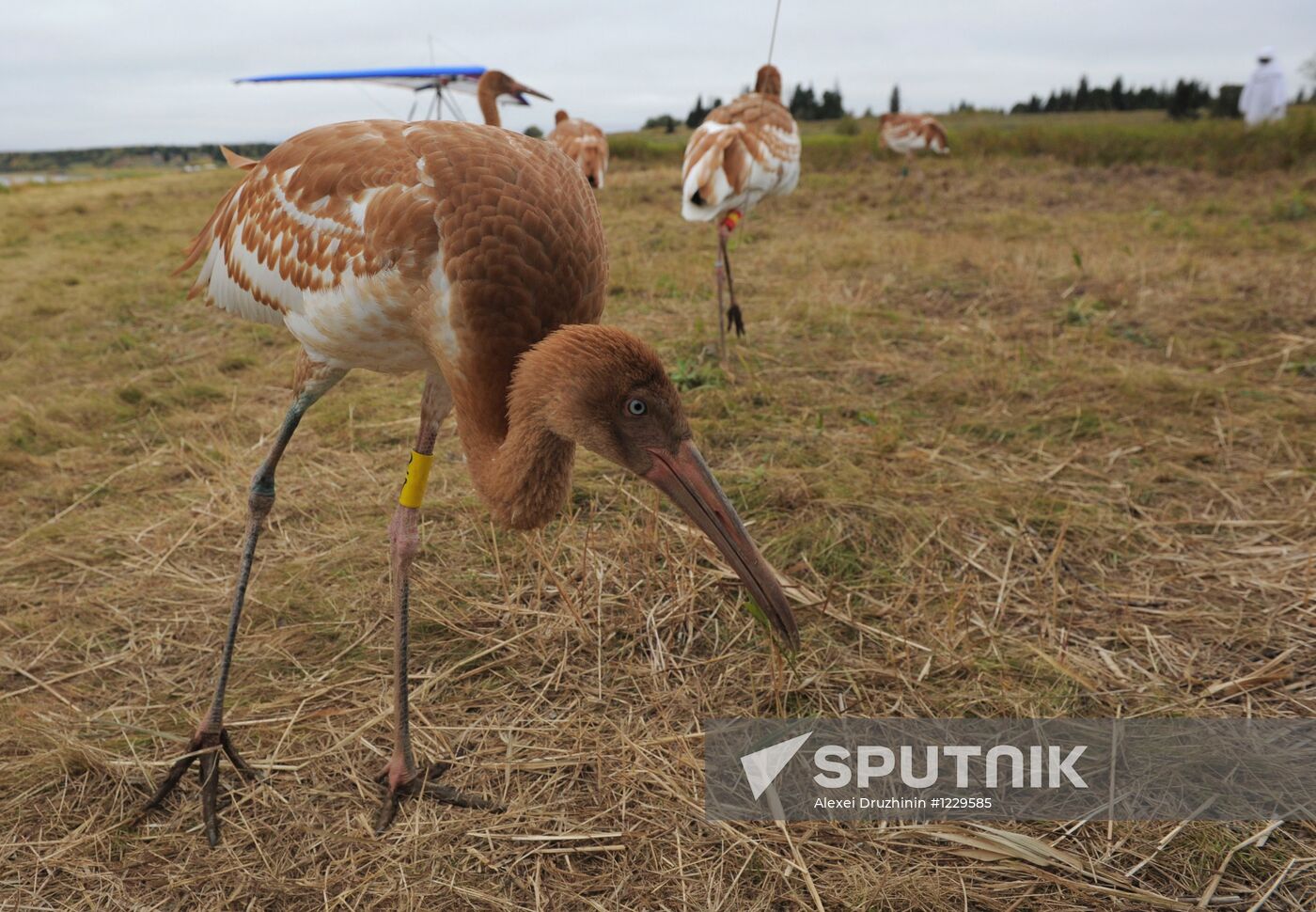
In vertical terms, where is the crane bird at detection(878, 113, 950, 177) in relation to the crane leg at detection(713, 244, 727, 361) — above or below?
above

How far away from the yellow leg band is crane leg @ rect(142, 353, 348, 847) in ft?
1.16

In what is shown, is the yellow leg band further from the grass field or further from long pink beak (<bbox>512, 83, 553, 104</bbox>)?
long pink beak (<bbox>512, 83, 553, 104</bbox>)

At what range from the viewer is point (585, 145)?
9945 mm

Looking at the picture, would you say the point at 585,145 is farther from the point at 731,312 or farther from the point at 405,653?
the point at 405,653

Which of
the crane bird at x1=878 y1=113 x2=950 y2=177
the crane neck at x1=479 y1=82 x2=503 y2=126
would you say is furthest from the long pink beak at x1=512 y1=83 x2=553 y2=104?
the crane bird at x1=878 y1=113 x2=950 y2=177

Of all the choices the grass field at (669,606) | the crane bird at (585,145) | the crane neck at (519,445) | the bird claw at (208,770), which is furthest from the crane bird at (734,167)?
the bird claw at (208,770)

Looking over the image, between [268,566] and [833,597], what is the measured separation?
236 centimetres

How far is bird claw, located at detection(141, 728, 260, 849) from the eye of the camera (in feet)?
7.96

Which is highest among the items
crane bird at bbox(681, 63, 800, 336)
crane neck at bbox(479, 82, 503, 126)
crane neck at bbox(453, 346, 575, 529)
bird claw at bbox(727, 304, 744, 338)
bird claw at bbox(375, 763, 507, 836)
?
crane neck at bbox(479, 82, 503, 126)

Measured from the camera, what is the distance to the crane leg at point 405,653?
8.14ft

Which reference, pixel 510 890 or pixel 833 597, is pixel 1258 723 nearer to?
pixel 833 597

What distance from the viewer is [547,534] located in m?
3.65

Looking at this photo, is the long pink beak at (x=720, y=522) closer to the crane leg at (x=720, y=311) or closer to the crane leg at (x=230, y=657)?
the crane leg at (x=230, y=657)

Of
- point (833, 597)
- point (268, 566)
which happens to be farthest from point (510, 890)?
point (268, 566)
